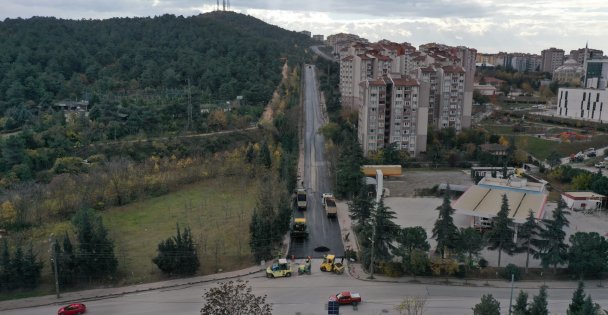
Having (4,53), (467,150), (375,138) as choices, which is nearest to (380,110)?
(375,138)

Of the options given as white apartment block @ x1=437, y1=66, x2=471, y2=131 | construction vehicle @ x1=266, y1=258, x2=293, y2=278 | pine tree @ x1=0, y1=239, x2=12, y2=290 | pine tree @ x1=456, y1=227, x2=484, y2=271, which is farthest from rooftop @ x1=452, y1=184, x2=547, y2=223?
pine tree @ x1=0, y1=239, x2=12, y2=290

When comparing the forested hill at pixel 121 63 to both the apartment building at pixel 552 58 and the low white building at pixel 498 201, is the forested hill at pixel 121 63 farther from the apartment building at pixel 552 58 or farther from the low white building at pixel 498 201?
the apartment building at pixel 552 58

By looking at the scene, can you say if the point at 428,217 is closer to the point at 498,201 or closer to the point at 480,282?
the point at 498,201

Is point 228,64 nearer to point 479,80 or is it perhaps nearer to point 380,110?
point 380,110

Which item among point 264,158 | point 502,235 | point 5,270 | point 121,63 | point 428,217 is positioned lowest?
point 428,217

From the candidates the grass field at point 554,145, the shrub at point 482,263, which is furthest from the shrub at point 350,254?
the grass field at point 554,145

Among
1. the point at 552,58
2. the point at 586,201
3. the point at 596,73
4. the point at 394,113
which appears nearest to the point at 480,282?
the point at 586,201
